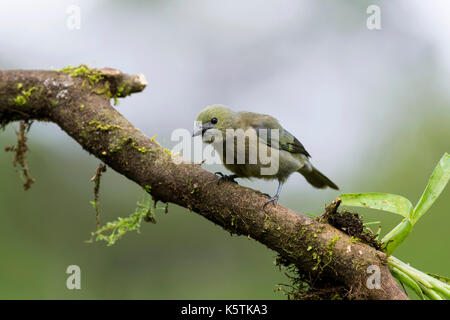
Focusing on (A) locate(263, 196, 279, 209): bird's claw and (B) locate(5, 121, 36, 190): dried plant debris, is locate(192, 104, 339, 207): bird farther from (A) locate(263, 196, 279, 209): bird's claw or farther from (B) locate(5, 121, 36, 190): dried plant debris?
(B) locate(5, 121, 36, 190): dried plant debris

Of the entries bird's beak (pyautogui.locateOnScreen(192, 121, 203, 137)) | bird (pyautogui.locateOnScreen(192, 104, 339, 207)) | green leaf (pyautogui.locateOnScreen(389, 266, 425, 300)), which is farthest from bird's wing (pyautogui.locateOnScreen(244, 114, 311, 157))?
green leaf (pyautogui.locateOnScreen(389, 266, 425, 300))

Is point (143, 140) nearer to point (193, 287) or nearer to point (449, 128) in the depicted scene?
point (193, 287)

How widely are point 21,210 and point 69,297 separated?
80.9 inches

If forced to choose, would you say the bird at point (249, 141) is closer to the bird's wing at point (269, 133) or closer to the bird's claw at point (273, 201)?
the bird's wing at point (269, 133)

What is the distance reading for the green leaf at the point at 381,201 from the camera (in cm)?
331

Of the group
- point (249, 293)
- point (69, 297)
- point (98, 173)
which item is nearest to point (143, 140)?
point (98, 173)

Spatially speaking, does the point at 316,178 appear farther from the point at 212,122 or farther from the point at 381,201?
the point at 381,201

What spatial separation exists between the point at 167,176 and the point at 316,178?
2354 millimetres

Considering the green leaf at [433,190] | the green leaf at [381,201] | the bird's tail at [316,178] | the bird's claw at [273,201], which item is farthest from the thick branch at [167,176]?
the bird's tail at [316,178]

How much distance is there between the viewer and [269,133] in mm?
4520

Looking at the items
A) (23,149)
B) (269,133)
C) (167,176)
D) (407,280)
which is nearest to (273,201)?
(167,176)

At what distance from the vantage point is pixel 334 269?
293 cm

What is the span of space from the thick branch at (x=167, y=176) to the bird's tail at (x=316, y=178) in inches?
69.8

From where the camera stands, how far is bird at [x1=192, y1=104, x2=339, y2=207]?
4.22 meters
